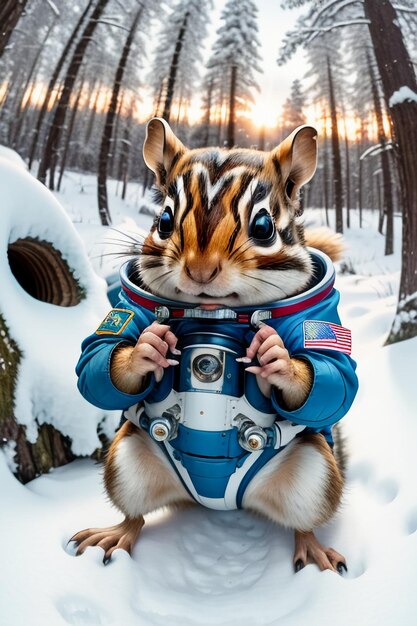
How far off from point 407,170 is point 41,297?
377 centimetres

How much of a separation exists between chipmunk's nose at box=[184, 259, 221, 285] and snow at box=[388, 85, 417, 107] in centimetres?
423

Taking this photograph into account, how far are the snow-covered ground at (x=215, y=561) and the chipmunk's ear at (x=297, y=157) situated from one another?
1.44m

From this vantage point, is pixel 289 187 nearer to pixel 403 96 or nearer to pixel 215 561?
pixel 215 561

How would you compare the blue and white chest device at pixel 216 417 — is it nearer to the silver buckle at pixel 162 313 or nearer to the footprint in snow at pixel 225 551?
the silver buckle at pixel 162 313

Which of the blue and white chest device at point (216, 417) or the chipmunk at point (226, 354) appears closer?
the chipmunk at point (226, 354)

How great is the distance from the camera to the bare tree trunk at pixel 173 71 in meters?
15.9

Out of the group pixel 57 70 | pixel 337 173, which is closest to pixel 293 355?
pixel 337 173

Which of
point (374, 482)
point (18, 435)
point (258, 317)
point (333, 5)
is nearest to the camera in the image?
point (258, 317)

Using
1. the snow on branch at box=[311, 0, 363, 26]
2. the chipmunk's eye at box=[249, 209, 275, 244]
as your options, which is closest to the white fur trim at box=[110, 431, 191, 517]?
the chipmunk's eye at box=[249, 209, 275, 244]

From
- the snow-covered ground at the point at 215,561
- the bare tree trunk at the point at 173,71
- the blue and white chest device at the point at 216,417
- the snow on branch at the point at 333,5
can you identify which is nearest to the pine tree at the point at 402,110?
the snow on branch at the point at 333,5

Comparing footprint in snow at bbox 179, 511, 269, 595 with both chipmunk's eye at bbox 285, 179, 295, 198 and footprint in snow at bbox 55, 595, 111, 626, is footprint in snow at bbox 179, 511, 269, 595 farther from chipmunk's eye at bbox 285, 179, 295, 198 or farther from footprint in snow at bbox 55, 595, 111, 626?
chipmunk's eye at bbox 285, 179, 295, 198

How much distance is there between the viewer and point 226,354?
1672 mm

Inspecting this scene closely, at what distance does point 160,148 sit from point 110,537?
65.0 inches

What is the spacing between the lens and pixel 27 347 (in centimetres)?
265
